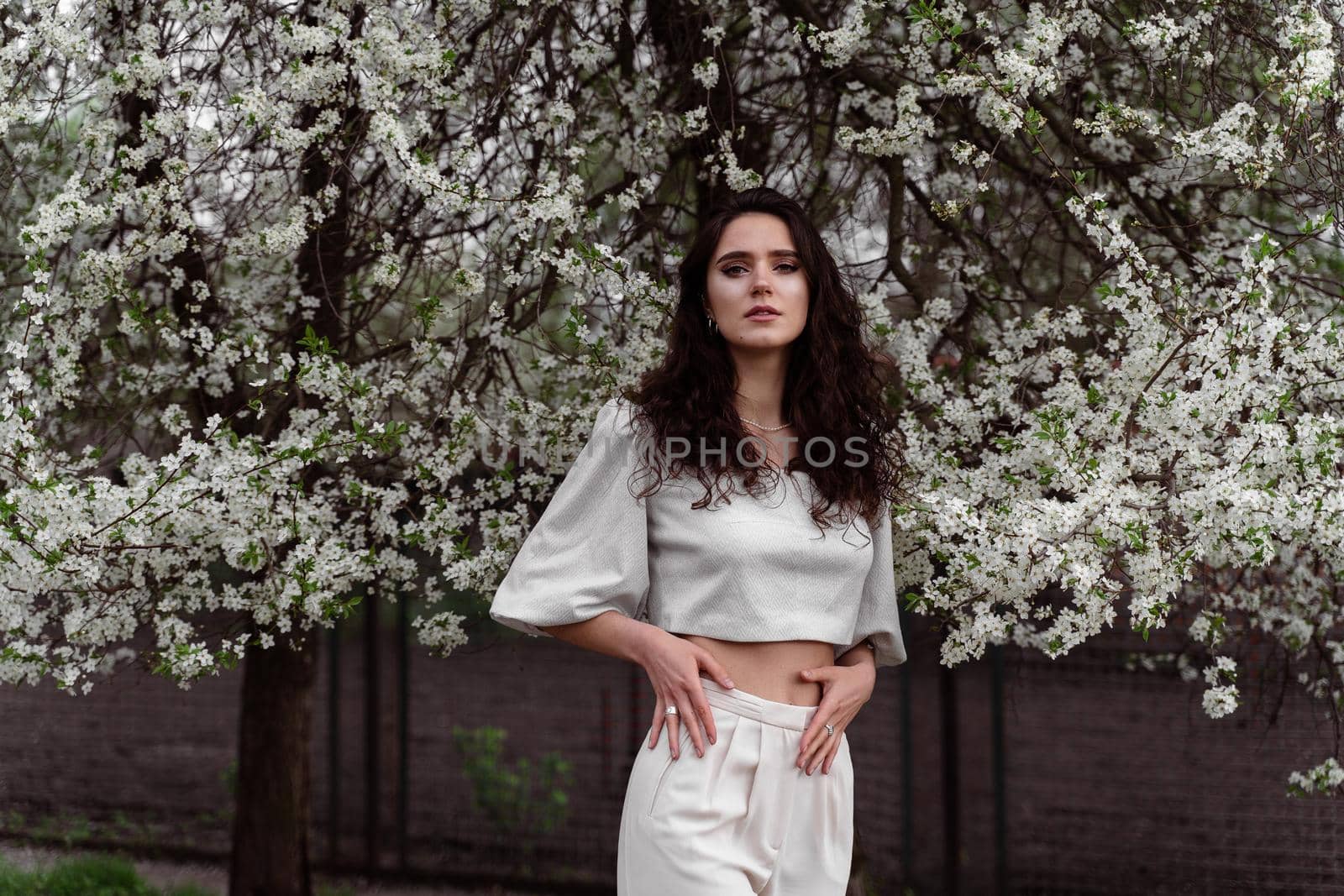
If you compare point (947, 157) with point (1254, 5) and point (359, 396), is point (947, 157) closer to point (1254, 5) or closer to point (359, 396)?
point (1254, 5)

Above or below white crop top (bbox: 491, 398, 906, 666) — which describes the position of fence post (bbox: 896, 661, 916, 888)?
below

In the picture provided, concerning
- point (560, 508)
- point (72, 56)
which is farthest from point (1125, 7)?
point (72, 56)

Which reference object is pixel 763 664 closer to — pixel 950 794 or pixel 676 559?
pixel 676 559

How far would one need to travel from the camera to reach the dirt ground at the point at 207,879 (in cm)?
512

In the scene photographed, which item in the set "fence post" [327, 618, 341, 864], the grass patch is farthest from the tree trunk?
"fence post" [327, 618, 341, 864]

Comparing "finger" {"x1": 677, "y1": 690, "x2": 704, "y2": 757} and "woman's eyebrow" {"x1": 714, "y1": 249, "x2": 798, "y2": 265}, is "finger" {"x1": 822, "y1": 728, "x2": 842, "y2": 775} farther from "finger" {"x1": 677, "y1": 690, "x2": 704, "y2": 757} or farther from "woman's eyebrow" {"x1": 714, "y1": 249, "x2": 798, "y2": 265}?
"woman's eyebrow" {"x1": 714, "y1": 249, "x2": 798, "y2": 265}

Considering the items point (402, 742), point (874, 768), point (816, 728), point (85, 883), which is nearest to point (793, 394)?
point (816, 728)

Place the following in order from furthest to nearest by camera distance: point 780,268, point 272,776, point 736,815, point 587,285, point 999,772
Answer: point 999,772, point 272,776, point 587,285, point 780,268, point 736,815

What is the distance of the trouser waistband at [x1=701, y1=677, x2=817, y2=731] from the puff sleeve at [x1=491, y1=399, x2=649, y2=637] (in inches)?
8.2

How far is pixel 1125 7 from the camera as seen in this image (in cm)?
311

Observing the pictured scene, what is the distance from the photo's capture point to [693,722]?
204 centimetres

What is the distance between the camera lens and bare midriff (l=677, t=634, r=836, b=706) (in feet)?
6.93

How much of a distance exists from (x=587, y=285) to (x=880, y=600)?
1.20 meters

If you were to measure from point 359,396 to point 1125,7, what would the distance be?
2.18 metres
